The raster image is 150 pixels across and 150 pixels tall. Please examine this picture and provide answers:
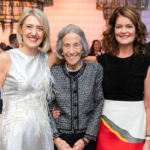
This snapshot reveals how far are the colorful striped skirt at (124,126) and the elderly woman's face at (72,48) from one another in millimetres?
468

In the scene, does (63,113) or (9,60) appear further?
(63,113)

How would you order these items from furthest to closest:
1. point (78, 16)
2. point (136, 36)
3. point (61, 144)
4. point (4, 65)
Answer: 1. point (78, 16)
2. point (136, 36)
3. point (61, 144)
4. point (4, 65)

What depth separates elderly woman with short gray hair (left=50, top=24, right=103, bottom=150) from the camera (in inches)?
59.4

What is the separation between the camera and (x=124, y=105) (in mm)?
1556

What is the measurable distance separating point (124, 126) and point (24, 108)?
81cm

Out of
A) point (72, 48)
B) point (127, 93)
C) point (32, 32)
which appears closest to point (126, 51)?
point (127, 93)

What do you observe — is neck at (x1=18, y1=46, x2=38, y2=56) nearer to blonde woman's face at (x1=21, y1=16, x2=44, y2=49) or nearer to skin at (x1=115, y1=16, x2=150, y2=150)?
blonde woman's face at (x1=21, y1=16, x2=44, y2=49)

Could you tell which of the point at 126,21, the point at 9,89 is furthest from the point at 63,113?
the point at 126,21

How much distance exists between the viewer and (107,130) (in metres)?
1.57

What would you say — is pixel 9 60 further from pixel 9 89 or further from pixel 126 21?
pixel 126 21

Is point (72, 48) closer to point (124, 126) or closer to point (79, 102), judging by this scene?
point (79, 102)

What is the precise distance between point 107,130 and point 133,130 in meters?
0.21

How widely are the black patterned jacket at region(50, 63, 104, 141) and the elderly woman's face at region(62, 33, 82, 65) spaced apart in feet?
0.37

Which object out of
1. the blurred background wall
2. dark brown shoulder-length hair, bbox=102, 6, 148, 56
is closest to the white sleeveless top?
dark brown shoulder-length hair, bbox=102, 6, 148, 56
